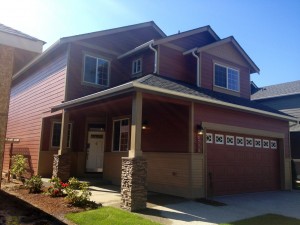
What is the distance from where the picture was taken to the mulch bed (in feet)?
23.1

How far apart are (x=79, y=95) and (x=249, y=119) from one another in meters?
7.60

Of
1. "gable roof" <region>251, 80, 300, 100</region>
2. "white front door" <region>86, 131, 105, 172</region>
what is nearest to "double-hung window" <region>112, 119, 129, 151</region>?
"white front door" <region>86, 131, 105, 172</region>

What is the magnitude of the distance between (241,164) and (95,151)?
7.29 meters

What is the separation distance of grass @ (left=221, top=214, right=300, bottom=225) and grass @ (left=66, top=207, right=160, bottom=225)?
7.55 feet

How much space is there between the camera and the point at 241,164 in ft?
39.9

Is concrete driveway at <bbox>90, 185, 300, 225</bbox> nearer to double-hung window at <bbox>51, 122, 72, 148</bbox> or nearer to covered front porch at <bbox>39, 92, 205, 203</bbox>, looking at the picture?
covered front porch at <bbox>39, 92, 205, 203</bbox>

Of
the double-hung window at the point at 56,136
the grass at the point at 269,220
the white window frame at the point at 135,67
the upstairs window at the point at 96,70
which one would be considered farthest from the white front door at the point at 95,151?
the grass at the point at 269,220

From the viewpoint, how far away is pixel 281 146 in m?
14.2

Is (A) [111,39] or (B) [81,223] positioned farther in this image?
(A) [111,39]

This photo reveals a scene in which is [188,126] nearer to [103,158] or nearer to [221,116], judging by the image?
[221,116]

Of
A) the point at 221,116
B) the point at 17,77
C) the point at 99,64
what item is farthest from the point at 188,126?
the point at 17,77

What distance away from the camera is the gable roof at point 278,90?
23578mm

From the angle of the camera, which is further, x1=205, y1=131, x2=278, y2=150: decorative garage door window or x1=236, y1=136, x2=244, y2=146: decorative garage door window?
x1=236, y1=136, x2=244, y2=146: decorative garage door window

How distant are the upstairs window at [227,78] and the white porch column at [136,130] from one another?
6860mm
